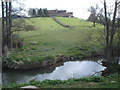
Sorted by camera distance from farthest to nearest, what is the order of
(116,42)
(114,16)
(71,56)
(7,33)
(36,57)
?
(71,56) < (7,33) < (36,57) < (116,42) < (114,16)

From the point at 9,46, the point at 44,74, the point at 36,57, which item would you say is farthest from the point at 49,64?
the point at 9,46

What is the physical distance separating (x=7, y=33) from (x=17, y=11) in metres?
3.00

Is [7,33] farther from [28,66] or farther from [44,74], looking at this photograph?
[44,74]

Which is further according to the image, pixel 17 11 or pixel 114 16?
pixel 17 11

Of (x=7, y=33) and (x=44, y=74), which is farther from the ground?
(x=7, y=33)

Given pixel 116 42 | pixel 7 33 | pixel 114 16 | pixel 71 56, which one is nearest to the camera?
pixel 114 16

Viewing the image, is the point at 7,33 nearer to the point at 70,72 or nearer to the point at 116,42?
the point at 70,72

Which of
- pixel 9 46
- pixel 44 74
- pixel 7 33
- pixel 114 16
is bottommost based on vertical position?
pixel 44 74

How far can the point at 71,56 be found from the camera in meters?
23.1

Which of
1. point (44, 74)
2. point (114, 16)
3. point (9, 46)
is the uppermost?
point (114, 16)

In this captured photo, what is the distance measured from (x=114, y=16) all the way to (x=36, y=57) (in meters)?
9.37

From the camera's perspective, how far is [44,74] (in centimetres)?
1648

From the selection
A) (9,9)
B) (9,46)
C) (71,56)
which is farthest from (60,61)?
(9,9)

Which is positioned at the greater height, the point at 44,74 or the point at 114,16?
the point at 114,16
